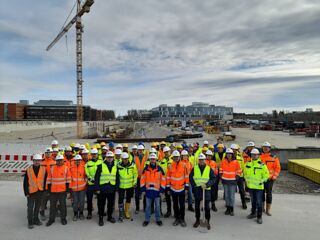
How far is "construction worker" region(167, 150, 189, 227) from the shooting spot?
5.88 meters

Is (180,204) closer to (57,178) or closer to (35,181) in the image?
(57,178)

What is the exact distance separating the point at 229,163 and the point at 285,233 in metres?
1.98

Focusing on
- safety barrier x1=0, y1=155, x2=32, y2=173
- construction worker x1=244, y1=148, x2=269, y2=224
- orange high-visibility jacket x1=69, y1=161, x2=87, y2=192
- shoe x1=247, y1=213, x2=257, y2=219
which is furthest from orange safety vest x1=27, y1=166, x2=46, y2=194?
safety barrier x1=0, y1=155, x2=32, y2=173

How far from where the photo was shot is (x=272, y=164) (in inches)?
258

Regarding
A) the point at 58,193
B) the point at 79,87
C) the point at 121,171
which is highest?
the point at 79,87

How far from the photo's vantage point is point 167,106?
575ft

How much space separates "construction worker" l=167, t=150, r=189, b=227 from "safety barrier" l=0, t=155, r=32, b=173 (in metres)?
8.47

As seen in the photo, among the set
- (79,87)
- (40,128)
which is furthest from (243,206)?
(40,128)

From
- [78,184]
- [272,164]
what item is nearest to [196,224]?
[272,164]

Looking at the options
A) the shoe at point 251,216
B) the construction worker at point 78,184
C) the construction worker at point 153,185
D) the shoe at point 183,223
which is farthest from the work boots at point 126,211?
the shoe at point 251,216

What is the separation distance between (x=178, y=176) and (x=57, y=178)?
2899 mm

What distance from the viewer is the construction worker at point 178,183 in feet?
19.3

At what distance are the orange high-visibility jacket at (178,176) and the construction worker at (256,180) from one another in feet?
5.28

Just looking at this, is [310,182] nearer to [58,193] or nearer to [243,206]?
[243,206]
